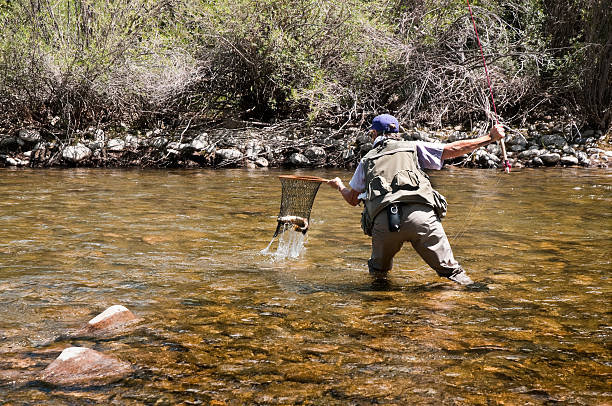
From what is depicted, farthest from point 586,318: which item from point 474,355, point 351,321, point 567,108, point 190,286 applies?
point 567,108

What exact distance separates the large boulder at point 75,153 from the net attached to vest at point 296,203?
10829mm

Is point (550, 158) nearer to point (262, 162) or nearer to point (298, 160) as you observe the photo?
point (298, 160)

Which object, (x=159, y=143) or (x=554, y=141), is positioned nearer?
(x=554, y=141)

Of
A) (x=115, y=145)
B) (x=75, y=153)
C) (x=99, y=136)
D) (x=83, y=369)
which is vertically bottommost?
(x=83, y=369)

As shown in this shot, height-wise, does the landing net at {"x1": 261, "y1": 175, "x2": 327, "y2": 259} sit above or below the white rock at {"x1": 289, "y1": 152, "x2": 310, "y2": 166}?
below

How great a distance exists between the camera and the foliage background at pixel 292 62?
16.5 metres

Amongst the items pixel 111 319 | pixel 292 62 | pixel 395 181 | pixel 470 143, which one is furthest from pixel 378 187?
pixel 292 62

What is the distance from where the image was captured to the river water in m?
3.75

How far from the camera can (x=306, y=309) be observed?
207 inches

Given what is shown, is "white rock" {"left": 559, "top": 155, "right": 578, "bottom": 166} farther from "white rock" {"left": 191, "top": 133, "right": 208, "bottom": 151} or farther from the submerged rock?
the submerged rock

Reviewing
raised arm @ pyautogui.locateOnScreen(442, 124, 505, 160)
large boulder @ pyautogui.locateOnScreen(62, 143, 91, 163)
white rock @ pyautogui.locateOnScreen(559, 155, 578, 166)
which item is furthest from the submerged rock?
white rock @ pyautogui.locateOnScreen(559, 155, 578, 166)

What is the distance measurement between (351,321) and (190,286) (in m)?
1.68

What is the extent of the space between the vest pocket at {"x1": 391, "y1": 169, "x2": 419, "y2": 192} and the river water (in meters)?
0.90

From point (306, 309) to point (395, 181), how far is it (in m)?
1.24
